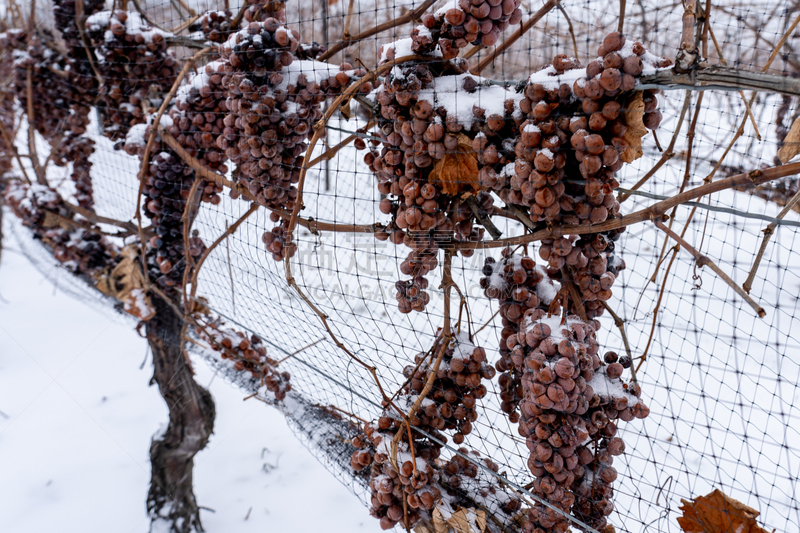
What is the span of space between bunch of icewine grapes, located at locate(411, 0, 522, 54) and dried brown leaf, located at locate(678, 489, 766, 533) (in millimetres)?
565

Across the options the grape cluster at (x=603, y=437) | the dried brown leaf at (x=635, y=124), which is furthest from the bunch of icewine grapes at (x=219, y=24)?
the grape cluster at (x=603, y=437)

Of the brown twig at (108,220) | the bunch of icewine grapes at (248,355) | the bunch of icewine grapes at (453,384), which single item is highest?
the bunch of icewine grapes at (453,384)

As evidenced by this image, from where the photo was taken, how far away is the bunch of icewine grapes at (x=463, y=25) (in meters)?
0.49

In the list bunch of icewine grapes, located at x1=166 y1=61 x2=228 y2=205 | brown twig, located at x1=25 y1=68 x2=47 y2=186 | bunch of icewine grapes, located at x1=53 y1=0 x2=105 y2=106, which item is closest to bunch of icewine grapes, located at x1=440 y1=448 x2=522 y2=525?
bunch of icewine grapes, located at x1=166 y1=61 x2=228 y2=205

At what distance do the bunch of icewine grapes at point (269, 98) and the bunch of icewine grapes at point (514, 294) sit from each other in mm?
264

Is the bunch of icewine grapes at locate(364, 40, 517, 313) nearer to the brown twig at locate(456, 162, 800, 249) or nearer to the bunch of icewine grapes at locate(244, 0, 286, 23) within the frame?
the brown twig at locate(456, 162, 800, 249)

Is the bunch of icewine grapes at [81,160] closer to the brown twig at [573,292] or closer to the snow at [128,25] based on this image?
the snow at [128,25]

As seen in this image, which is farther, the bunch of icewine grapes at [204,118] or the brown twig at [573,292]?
the bunch of icewine grapes at [204,118]

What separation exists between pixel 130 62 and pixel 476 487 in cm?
99

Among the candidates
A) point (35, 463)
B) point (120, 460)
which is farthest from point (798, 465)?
point (35, 463)

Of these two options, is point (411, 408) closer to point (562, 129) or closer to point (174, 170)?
point (562, 129)

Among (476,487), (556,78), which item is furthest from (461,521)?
(556,78)

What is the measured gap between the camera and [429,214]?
1.81 feet

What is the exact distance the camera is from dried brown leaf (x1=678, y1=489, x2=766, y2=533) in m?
0.56
